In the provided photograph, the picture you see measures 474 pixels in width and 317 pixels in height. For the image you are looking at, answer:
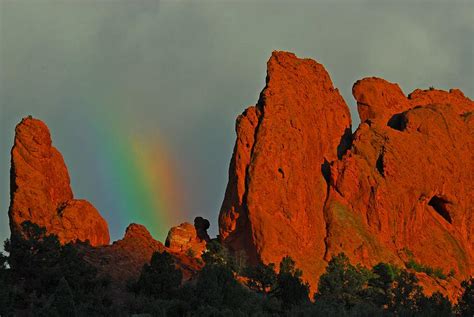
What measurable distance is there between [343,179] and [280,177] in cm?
969

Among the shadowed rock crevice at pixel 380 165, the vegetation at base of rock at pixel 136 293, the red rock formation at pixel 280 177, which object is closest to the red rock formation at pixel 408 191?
the shadowed rock crevice at pixel 380 165

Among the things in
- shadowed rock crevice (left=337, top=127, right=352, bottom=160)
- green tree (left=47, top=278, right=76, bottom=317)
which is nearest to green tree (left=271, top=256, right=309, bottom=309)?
green tree (left=47, top=278, right=76, bottom=317)

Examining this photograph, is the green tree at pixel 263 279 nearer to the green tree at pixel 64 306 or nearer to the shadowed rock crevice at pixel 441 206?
the green tree at pixel 64 306

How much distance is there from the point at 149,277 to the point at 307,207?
37.8m

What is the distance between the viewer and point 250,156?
303ft

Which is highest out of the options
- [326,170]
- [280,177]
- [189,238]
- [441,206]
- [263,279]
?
[441,206]

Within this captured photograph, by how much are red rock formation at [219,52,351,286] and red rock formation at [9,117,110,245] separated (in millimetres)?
15517

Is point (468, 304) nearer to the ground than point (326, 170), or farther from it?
nearer to the ground

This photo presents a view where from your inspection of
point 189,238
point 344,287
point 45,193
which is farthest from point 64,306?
point 189,238

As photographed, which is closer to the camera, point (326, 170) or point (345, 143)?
point (326, 170)

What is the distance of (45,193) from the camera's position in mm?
80750

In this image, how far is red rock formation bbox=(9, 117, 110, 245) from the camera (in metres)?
78.6

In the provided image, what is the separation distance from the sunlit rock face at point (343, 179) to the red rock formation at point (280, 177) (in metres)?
0.12

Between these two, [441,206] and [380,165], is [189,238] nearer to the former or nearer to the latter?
[380,165]
